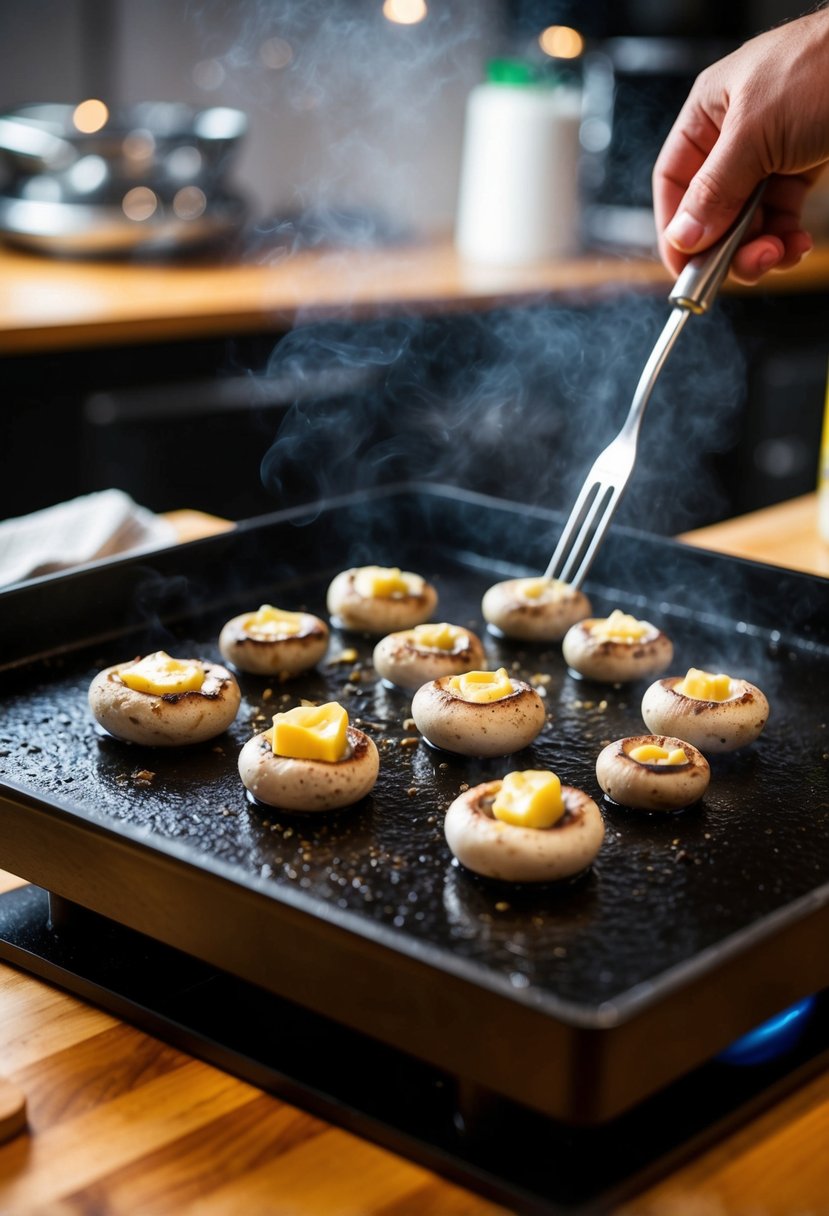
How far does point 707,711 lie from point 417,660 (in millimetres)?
332

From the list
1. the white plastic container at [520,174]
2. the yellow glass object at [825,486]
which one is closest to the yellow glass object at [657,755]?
the yellow glass object at [825,486]

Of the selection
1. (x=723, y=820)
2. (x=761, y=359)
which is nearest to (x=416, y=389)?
(x=761, y=359)

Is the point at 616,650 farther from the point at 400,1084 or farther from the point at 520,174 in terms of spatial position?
the point at 520,174

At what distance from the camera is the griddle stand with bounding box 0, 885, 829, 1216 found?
2.95 feet

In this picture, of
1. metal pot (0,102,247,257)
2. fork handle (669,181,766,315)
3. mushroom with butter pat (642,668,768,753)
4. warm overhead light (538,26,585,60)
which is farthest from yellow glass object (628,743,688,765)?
warm overhead light (538,26,585,60)

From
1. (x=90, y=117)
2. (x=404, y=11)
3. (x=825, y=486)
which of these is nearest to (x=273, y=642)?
(x=825, y=486)

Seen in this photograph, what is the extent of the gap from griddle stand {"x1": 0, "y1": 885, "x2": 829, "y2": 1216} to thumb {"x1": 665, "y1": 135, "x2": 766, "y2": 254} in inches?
40.3

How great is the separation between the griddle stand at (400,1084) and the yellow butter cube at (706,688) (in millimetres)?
424

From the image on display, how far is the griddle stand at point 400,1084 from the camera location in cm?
90

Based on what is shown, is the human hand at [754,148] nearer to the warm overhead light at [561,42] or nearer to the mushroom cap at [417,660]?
the mushroom cap at [417,660]

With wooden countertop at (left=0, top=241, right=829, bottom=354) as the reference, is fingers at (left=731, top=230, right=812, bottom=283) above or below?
above

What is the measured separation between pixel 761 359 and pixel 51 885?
3.64m

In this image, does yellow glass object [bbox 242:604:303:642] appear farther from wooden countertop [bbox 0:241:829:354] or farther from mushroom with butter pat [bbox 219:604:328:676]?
wooden countertop [bbox 0:241:829:354]

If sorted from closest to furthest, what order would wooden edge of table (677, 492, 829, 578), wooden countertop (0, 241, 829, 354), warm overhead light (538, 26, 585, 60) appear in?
wooden edge of table (677, 492, 829, 578) < wooden countertop (0, 241, 829, 354) < warm overhead light (538, 26, 585, 60)
